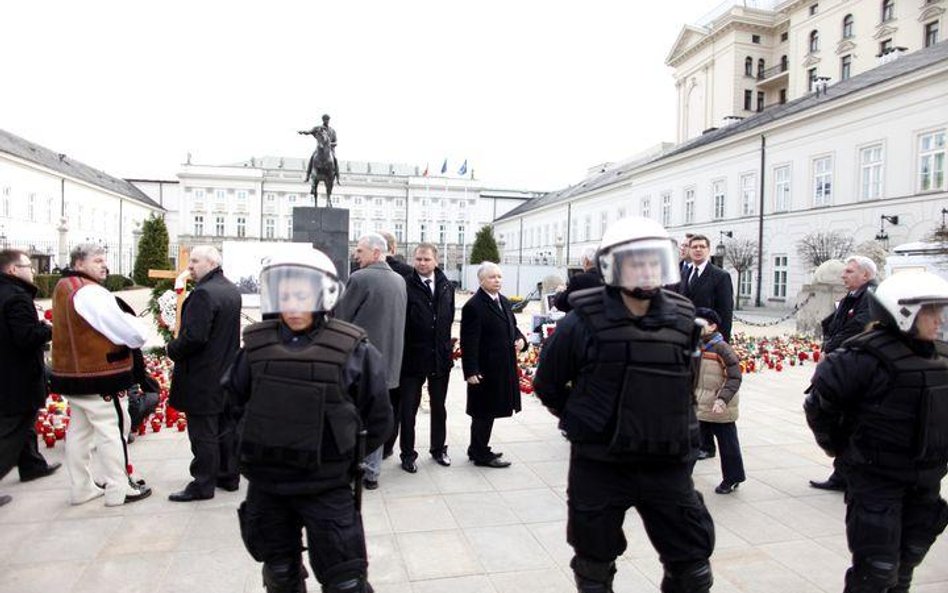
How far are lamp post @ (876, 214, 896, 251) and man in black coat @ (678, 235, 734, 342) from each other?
22.6 metres

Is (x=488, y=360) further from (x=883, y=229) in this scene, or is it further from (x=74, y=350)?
(x=883, y=229)

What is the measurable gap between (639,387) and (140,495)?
13.8 feet

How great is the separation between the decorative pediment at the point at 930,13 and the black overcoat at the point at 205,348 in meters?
44.7

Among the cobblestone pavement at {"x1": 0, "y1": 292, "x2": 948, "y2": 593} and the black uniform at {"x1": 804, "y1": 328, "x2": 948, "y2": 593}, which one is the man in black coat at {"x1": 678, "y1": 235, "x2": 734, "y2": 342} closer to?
the cobblestone pavement at {"x1": 0, "y1": 292, "x2": 948, "y2": 593}

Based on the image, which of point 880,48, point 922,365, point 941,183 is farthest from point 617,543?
point 880,48

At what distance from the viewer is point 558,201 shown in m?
64.7

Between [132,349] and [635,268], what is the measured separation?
406 cm

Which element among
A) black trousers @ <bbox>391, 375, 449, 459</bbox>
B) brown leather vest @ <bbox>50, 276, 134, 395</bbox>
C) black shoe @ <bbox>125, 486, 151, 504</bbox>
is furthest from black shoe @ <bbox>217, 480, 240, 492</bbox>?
black trousers @ <bbox>391, 375, 449, 459</bbox>

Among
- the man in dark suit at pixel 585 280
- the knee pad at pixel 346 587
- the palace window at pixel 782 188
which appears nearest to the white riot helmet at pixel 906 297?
the knee pad at pixel 346 587

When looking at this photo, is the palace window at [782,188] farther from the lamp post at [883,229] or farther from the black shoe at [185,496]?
the black shoe at [185,496]

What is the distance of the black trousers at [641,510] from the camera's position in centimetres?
290

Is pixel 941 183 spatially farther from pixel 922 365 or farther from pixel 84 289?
pixel 84 289

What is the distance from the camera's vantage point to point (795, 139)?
32.5 meters

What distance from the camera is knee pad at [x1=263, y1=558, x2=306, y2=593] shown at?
2988 mm
